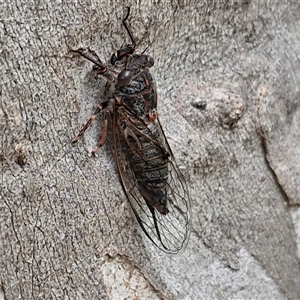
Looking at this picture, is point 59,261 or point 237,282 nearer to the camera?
point 59,261

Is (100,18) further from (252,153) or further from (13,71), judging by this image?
(252,153)

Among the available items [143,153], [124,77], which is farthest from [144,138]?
[124,77]

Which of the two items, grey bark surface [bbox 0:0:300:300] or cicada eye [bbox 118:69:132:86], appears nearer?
grey bark surface [bbox 0:0:300:300]

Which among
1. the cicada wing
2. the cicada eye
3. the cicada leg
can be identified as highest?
the cicada eye

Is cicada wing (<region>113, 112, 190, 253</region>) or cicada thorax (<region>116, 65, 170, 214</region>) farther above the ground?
cicada thorax (<region>116, 65, 170, 214</region>)

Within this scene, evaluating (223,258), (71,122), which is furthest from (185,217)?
(71,122)

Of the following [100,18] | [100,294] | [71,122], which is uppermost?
[100,18]
